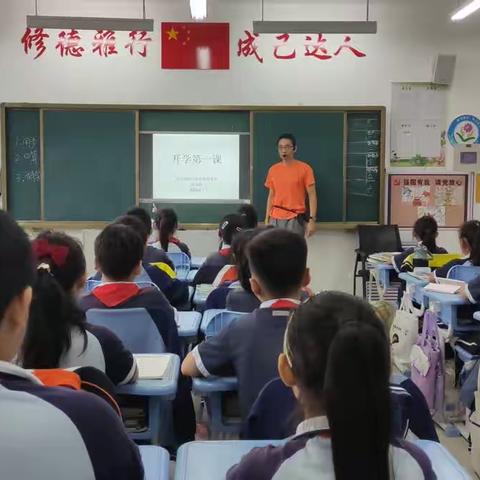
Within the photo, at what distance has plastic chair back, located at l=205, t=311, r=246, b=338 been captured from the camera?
217cm

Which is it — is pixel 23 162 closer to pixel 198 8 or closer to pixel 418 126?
pixel 198 8

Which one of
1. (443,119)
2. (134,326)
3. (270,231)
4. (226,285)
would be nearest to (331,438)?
(270,231)

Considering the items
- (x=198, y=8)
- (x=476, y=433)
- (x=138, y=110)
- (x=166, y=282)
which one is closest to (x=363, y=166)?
(x=198, y=8)

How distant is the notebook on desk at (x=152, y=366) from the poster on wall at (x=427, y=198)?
4.80 meters

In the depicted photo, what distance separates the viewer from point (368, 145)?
6109mm

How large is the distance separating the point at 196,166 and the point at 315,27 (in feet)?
5.93

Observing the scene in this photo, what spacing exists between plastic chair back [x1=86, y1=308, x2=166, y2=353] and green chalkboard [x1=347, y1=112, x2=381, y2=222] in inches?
170

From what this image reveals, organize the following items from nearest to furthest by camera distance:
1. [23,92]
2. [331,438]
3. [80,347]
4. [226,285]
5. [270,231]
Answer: [331,438] < [80,347] < [270,231] < [226,285] < [23,92]

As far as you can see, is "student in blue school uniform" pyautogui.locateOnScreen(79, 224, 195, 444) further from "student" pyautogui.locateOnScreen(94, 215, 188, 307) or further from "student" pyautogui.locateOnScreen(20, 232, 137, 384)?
"student" pyautogui.locateOnScreen(94, 215, 188, 307)

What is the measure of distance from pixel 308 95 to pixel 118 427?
5636 mm

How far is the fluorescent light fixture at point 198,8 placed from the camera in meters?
5.24

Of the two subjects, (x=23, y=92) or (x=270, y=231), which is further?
(x=23, y=92)

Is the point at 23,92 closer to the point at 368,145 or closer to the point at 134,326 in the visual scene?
the point at 368,145

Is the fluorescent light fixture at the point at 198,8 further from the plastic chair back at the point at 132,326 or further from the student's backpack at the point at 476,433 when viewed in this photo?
the student's backpack at the point at 476,433
